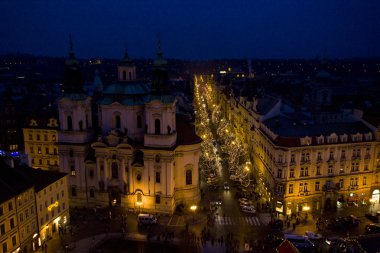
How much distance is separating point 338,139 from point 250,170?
2350 centimetres

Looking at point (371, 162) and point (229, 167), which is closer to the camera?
point (371, 162)

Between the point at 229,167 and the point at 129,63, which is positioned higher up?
the point at 129,63

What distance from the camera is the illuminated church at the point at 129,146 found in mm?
60000

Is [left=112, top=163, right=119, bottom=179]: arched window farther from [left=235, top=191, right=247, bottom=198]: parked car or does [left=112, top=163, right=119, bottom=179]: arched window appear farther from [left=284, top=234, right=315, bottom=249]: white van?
[left=284, top=234, right=315, bottom=249]: white van

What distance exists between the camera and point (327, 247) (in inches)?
1948

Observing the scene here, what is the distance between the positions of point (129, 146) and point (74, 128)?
33.5ft

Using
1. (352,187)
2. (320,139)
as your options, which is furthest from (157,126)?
(352,187)

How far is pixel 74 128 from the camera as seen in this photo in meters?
63.3

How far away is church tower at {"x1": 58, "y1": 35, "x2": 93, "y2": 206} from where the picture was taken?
6253cm

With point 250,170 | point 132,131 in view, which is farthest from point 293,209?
point 132,131

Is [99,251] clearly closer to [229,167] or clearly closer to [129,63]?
A: [129,63]

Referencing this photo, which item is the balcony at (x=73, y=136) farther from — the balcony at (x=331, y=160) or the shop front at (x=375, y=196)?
the shop front at (x=375, y=196)

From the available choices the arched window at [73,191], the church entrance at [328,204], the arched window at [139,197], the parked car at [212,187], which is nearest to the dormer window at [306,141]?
the church entrance at [328,204]

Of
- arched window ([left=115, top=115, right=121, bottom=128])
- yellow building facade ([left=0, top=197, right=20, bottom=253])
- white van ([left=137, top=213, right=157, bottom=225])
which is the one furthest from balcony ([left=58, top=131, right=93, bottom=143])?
yellow building facade ([left=0, top=197, right=20, bottom=253])
